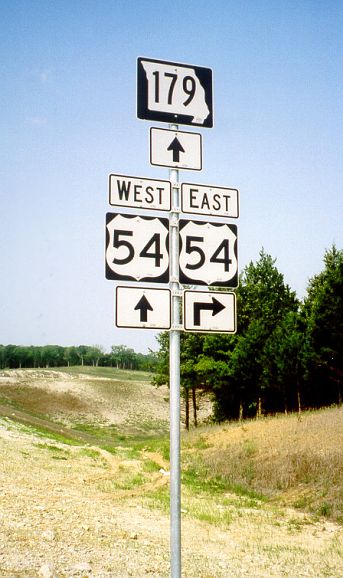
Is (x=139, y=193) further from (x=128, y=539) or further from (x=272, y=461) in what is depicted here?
(x=272, y=461)

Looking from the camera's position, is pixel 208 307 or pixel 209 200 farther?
pixel 209 200

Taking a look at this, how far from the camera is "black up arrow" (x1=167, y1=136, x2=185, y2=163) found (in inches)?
215

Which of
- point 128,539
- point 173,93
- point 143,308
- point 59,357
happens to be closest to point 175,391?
point 143,308

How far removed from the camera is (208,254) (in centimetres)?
534

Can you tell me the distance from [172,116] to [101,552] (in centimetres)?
729

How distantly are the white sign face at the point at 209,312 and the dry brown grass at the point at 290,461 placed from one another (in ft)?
36.1

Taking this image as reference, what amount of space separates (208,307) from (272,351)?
3828 centimetres

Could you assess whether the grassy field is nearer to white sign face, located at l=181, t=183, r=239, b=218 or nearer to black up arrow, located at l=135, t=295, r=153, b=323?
black up arrow, located at l=135, t=295, r=153, b=323

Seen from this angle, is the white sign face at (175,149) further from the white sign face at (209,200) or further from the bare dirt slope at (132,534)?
the bare dirt slope at (132,534)

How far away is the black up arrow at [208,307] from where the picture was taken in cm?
517

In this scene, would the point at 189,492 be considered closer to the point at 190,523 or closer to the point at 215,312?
the point at 190,523

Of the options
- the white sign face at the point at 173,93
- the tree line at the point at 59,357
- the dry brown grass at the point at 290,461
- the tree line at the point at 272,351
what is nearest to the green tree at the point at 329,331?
the tree line at the point at 272,351

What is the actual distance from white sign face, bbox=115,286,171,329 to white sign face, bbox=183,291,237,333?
0.75 feet

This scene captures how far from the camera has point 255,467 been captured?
21.4m
